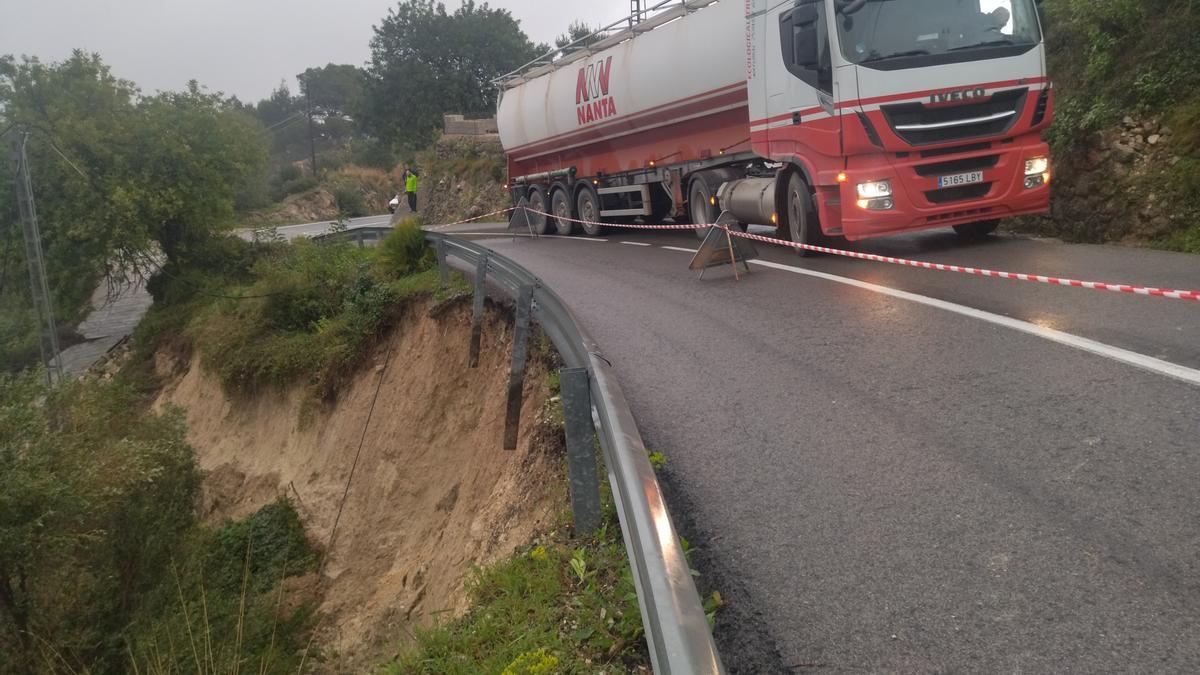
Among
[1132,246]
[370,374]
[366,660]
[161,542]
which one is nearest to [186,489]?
[161,542]

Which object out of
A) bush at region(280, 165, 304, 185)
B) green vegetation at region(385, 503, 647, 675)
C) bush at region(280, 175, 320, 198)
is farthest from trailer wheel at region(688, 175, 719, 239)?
bush at region(280, 165, 304, 185)

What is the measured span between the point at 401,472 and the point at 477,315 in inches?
120

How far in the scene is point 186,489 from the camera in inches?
665

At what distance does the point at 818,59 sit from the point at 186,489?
13.2m

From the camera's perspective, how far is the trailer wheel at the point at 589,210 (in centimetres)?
1969

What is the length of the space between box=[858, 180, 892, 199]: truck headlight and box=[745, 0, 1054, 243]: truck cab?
0.04 ft

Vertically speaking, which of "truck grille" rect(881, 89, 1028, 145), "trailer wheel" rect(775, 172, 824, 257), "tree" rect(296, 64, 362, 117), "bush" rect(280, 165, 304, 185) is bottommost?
"trailer wheel" rect(775, 172, 824, 257)

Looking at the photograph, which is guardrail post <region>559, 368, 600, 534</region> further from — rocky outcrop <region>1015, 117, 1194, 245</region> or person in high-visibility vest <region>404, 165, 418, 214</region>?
person in high-visibility vest <region>404, 165, 418, 214</region>

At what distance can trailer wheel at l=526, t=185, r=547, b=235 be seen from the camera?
893 inches

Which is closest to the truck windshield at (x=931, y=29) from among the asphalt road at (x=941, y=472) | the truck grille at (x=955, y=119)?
the truck grille at (x=955, y=119)

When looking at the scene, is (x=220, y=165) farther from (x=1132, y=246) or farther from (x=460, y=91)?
(x=460, y=91)

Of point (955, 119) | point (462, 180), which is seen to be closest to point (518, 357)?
point (955, 119)

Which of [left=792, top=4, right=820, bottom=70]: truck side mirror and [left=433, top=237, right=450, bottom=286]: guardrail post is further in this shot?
[left=433, top=237, right=450, bottom=286]: guardrail post

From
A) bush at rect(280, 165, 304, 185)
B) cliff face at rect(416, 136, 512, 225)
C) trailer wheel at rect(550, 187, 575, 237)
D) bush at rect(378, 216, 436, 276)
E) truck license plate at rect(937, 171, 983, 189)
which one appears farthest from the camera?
bush at rect(280, 165, 304, 185)
